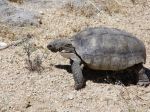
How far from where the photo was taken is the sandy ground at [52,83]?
6.45 metres

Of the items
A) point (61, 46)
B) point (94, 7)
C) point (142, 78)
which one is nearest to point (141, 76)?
point (142, 78)

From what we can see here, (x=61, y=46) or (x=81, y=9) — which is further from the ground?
(x=61, y=46)

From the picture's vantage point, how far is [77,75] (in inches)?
271

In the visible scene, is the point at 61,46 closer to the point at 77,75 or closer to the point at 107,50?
the point at 77,75

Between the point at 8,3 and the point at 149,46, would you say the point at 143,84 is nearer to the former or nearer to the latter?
the point at 149,46

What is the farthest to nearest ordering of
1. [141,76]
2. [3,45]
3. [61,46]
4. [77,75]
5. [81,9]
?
1. [81,9]
2. [3,45]
3. [61,46]
4. [141,76]
5. [77,75]

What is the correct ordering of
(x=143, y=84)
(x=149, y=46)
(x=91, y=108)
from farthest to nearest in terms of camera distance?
(x=149, y=46), (x=143, y=84), (x=91, y=108)

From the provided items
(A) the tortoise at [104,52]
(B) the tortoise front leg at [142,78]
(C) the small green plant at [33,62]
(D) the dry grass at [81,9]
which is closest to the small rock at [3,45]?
(C) the small green plant at [33,62]

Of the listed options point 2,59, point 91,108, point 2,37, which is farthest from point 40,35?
point 91,108

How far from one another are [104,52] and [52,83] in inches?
35.1

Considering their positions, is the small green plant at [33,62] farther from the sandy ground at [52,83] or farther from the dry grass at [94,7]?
the dry grass at [94,7]

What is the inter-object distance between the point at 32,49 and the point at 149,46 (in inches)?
86.1

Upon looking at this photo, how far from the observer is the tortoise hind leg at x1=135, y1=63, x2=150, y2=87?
283 inches

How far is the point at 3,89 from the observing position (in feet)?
22.1
